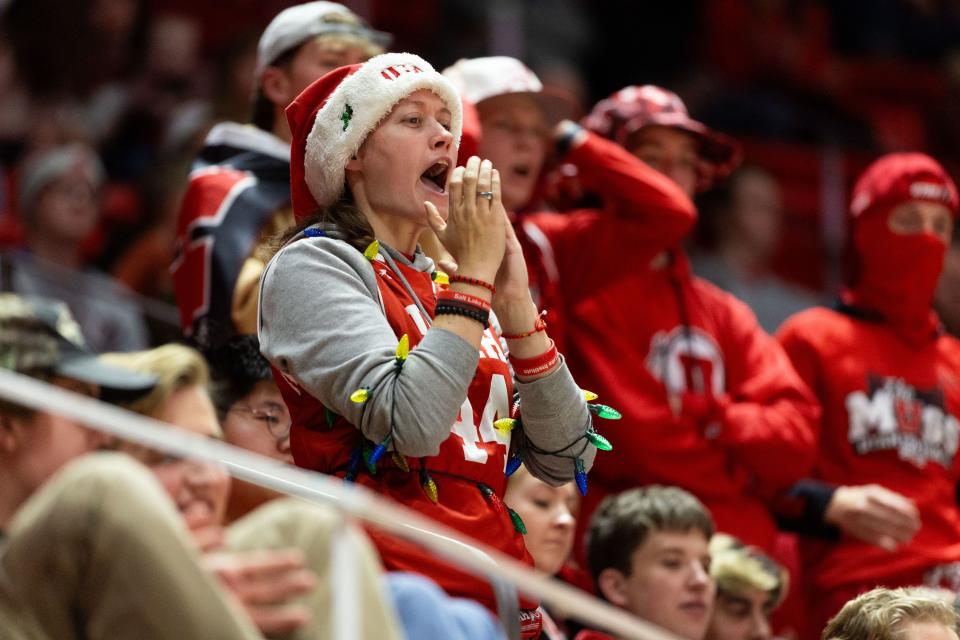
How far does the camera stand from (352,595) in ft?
7.08

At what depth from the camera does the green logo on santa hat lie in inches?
124

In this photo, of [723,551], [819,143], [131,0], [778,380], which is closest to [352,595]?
[723,551]

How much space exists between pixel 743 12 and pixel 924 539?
492cm

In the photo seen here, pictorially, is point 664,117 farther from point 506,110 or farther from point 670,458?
point 670,458

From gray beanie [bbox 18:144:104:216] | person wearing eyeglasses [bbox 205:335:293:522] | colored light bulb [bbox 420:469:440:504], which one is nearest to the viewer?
colored light bulb [bbox 420:469:440:504]

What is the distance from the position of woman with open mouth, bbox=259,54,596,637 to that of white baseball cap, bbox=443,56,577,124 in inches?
54.2

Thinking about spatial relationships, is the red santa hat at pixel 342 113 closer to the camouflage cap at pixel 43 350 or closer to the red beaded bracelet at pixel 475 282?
the red beaded bracelet at pixel 475 282

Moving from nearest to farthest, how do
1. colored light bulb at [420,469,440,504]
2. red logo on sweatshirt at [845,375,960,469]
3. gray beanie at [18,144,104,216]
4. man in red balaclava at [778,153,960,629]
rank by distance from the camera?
colored light bulb at [420,469,440,504] → man in red balaclava at [778,153,960,629] → red logo on sweatshirt at [845,375,960,469] → gray beanie at [18,144,104,216]

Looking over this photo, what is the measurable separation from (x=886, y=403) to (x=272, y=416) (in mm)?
1893

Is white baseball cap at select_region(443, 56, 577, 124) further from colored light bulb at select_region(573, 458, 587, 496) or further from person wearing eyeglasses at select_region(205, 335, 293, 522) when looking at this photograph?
colored light bulb at select_region(573, 458, 587, 496)

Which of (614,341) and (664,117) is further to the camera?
(664,117)

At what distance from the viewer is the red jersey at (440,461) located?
110 inches

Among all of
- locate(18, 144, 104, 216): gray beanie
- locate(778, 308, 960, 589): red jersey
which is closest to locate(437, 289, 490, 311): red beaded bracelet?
locate(778, 308, 960, 589): red jersey

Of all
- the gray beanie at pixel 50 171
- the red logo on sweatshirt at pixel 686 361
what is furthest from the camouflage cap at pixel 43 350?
the gray beanie at pixel 50 171
